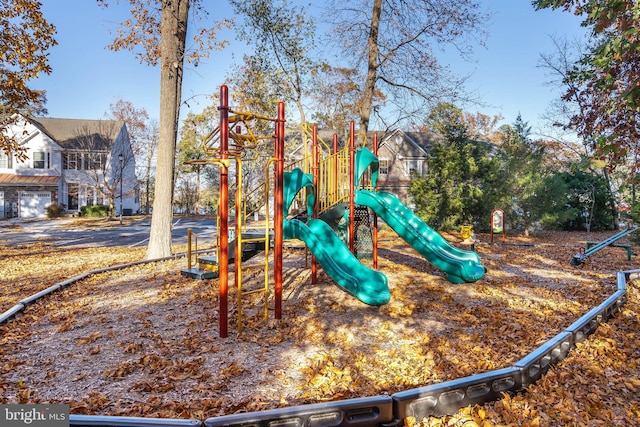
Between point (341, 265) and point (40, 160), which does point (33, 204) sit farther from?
point (341, 265)

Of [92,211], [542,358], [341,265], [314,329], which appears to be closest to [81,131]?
[92,211]

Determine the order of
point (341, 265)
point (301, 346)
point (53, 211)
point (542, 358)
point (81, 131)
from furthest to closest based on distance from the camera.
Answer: point (81, 131) < point (53, 211) < point (341, 265) < point (301, 346) < point (542, 358)

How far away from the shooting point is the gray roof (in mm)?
33906

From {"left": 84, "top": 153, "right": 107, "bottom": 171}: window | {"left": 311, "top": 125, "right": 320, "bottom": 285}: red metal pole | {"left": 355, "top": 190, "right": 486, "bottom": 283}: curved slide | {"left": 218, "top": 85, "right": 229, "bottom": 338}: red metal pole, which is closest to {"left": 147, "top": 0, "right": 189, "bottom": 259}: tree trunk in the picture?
{"left": 311, "top": 125, "right": 320, "bottom": 285}: red metal pole

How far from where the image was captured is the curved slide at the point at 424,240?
8.50 m

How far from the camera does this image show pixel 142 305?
678 centimetres

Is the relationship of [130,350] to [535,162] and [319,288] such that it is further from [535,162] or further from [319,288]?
[535,162]

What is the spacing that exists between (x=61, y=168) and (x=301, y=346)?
123 ft

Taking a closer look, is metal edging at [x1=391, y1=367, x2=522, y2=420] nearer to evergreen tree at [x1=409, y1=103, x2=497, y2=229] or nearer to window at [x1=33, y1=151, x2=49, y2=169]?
evergreen tree at [x1=409, y1=103, x2=497, y2=229]

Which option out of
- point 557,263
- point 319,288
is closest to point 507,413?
point 319,288

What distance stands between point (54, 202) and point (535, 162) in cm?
3553

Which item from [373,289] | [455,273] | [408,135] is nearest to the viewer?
[373,289]

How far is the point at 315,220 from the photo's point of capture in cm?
741

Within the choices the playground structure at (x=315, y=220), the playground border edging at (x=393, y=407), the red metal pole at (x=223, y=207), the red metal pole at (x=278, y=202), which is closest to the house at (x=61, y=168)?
the playground structure at (x=315, y=220)
